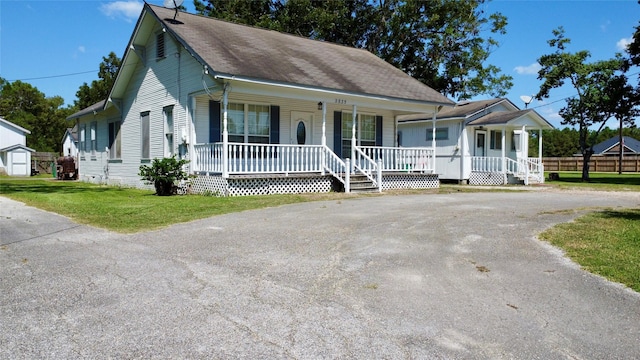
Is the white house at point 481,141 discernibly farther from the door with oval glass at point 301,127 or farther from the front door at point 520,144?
the door with oval glass at point 301,127

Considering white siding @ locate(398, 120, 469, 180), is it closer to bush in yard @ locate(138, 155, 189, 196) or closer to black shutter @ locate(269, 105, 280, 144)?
black shutter @ locate(269, 105, 280, 144)

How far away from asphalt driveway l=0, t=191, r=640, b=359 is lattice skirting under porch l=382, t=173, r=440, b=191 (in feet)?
30.2

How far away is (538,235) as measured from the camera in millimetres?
7797

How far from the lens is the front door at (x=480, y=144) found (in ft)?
81.3

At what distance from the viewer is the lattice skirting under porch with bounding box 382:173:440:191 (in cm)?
1731

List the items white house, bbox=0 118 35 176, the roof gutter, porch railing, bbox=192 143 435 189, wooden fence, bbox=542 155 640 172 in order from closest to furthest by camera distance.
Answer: the roof gutter → porch railing, bbox=192 143 435 189 → white house, bbox=0 118 35 176 → wooden fence, bbox=542 155 640 172

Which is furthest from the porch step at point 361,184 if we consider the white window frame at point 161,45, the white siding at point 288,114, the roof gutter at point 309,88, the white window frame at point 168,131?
the white window frame at point 161,45

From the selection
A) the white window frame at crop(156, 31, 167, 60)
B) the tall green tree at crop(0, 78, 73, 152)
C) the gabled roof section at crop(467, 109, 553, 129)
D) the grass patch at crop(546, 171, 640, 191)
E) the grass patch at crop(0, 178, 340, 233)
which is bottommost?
the grass patch at crop(0, 178, 340, 233)

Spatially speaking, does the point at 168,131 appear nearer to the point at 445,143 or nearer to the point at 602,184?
the point at 445,143

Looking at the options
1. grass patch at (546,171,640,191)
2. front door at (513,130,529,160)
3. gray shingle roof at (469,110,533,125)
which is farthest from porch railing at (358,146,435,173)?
front door at (513,130,529,160)

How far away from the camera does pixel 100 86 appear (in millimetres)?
44219

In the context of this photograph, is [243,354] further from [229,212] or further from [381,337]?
[229,212]

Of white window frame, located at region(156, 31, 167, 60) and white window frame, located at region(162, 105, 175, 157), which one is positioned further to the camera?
white window frame, located at region(156, 31, 167, 60)

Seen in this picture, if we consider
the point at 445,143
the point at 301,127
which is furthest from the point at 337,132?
the point at 445,143
